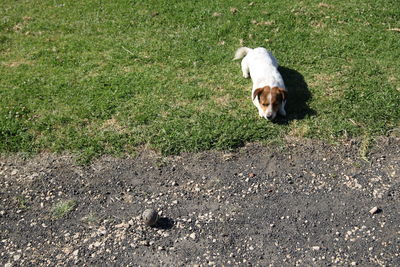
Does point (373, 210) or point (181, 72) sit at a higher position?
point (181, 72)

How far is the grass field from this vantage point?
6.50m

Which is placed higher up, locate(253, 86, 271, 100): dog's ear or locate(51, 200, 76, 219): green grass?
locate(253, 86, 271, 100): dog's ear

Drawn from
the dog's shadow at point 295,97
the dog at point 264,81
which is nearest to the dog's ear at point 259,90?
the dog at point 264,81

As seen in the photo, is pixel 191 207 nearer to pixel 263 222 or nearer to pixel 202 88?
pixel 263 222

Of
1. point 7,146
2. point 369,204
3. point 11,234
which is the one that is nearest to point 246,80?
point 369,204

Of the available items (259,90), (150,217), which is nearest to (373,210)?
(259,90)

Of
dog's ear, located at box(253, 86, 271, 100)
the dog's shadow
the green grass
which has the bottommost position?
the green grass

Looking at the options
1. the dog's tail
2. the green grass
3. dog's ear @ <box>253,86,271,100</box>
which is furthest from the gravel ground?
the dog's tail

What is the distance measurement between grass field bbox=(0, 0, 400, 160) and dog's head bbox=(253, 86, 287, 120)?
0.16m

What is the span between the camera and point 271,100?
6.47 m

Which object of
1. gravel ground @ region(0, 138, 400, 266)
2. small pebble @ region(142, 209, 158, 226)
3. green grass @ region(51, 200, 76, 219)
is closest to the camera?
gravel ground @ region(0, 138, 400, 266)

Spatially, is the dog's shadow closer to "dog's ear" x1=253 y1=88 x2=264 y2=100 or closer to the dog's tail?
"dog's ear" x1=253 y1=88 x2=264 y2=100

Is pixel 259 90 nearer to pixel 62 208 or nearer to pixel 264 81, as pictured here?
pixel 264 81

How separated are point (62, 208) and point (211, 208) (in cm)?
175
